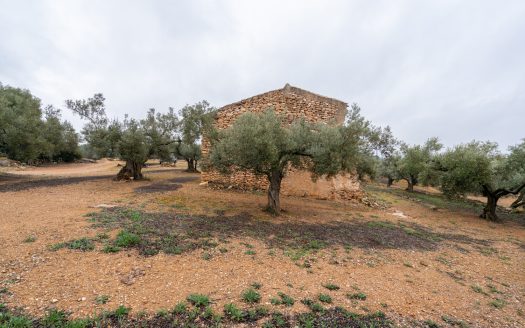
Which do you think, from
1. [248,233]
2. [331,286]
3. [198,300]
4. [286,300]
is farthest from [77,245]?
[331,286]

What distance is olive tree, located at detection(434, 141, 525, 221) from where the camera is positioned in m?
13.8

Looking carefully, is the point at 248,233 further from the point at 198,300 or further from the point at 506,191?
the point at 506,191

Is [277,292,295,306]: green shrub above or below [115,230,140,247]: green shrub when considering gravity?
below

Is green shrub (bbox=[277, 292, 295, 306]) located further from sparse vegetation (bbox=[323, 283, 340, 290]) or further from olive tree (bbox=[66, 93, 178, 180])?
olive tree (bbox=[66, 93, 178, 180])

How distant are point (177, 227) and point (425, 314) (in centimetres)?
710

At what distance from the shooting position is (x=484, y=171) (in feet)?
45.0

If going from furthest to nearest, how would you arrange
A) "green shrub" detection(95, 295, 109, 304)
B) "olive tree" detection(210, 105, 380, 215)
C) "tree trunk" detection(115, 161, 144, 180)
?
"tree trunk" detection(115, 161, 144, 180) < "olive tree" detection(210, 105, 380, 215) < "green shrub" detection(95, 295, 109, 304)

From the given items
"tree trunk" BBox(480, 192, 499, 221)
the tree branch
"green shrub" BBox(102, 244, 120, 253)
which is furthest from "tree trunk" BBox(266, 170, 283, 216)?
"tree trunk" BBox(480, 192, 499, 221)

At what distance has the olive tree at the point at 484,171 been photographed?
13750mm

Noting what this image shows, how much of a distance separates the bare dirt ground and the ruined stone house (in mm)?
5469

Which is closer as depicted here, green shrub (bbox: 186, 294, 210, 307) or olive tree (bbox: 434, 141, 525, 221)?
green shrub (bbox: 186, 294, 210, 307)

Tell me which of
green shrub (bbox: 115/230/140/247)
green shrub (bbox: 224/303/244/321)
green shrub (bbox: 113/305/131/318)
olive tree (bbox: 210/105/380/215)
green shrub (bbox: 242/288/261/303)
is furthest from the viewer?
olive tree (bbox: 210/105/380/215)

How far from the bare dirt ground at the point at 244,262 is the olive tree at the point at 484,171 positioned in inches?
148

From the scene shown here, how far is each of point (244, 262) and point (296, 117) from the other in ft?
40.0
